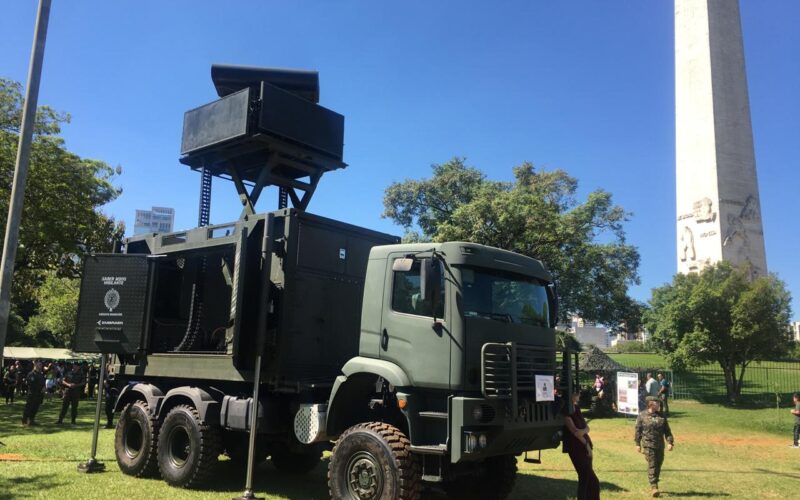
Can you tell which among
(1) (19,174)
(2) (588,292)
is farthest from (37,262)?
(2) (588,292)

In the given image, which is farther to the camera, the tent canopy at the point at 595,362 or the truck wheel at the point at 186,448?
the tent canopy at the point at 595,362

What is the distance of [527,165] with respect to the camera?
115ft

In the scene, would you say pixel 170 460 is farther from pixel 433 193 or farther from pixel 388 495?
pixel 433 193

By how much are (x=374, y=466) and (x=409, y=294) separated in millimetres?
1949

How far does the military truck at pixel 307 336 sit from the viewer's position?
6438 mm

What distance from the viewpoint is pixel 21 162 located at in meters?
7.86

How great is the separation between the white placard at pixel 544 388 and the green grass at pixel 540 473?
248cm

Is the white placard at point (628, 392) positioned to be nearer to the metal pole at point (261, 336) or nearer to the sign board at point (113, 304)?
the metal pole at point (261, 336)

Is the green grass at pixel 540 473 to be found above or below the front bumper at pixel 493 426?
below

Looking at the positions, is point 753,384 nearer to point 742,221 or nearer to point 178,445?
point 742,221

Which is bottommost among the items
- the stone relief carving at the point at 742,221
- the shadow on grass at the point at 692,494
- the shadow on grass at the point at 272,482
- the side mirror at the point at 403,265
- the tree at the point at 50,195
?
the shadow on grass at the point at 272,482

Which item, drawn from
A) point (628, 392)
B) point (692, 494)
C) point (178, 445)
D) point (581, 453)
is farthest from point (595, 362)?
point (178, 445)

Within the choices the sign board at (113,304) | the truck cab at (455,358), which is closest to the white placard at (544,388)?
the truck cab at (455,358)

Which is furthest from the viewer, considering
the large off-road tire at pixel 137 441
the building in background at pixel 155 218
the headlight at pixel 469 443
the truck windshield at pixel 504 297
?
the building in background at pixel 155 218
